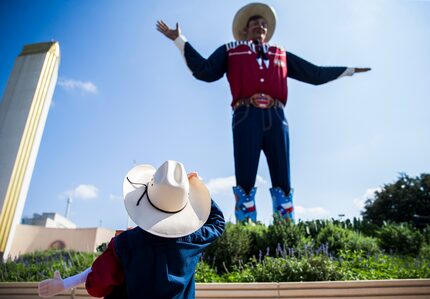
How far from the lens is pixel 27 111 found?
492 inches

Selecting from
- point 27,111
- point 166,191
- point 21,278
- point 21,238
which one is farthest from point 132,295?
point 21,238

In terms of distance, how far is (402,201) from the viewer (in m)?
16.9

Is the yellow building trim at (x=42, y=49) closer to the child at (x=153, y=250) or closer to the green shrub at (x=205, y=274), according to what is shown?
the green shrub at (x=205, y=274)

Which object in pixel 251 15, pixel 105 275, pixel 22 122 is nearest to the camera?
pixel 105 275

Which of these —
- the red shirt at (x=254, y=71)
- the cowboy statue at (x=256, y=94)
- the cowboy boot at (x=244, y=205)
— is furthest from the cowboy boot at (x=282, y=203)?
the red shirt at (x=254, y=71)

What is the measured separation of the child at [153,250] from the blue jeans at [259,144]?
3.72m

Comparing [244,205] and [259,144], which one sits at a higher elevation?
[259,144]

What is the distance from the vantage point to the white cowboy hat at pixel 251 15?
6336mm

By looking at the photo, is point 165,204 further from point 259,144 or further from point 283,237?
point 259,144

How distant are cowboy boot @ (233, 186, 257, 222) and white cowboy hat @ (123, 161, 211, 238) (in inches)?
139

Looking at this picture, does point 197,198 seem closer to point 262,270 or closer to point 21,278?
point 262,270

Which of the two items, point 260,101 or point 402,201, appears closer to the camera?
point 260,101

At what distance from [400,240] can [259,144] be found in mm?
2538

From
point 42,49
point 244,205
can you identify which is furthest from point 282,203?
point 42,49
